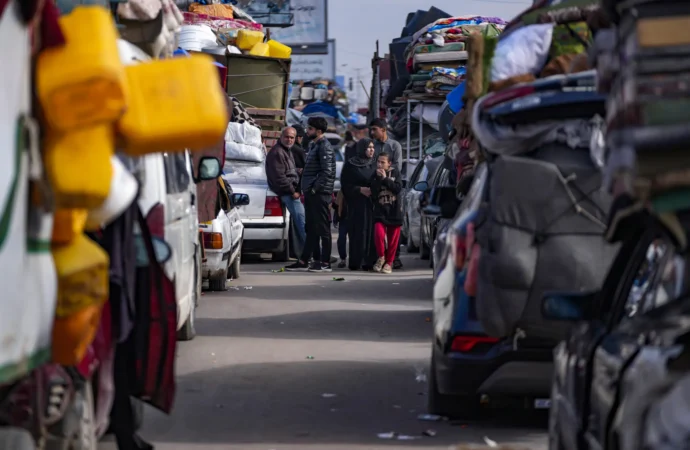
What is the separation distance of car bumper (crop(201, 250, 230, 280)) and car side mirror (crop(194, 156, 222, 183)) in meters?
5.09

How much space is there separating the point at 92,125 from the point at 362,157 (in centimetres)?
1647

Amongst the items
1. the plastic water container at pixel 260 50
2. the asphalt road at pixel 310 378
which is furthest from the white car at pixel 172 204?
the plastic water container at pixel 260 50

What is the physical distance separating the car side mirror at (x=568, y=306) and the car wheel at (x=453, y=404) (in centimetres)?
309

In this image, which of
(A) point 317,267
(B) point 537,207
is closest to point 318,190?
(A) point 317,267

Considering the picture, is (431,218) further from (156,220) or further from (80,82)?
(80,82)

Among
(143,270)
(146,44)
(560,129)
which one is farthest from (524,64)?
(143,270)

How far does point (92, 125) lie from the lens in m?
4.20

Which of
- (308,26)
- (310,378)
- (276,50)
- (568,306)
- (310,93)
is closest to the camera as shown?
(568,306)

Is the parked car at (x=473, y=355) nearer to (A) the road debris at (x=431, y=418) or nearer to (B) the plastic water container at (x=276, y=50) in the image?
(A) the road debris at (x=431, y=418)

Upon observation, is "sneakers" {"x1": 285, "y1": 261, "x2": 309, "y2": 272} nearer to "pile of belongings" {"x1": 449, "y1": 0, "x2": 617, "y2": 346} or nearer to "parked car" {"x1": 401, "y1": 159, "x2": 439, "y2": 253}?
"parked car" {"x1": 401, "y1": 159, "x2": 439, "y2": 253}

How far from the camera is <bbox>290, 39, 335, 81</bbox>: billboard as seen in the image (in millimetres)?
109994

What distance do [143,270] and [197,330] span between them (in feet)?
22.4

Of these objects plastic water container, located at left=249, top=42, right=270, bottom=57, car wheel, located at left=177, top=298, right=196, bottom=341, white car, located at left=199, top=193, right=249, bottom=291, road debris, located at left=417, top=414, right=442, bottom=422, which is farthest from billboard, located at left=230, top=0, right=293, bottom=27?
road debris, located at left=417, top=414, right=442, bottom=422

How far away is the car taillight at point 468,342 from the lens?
25.6 feet
